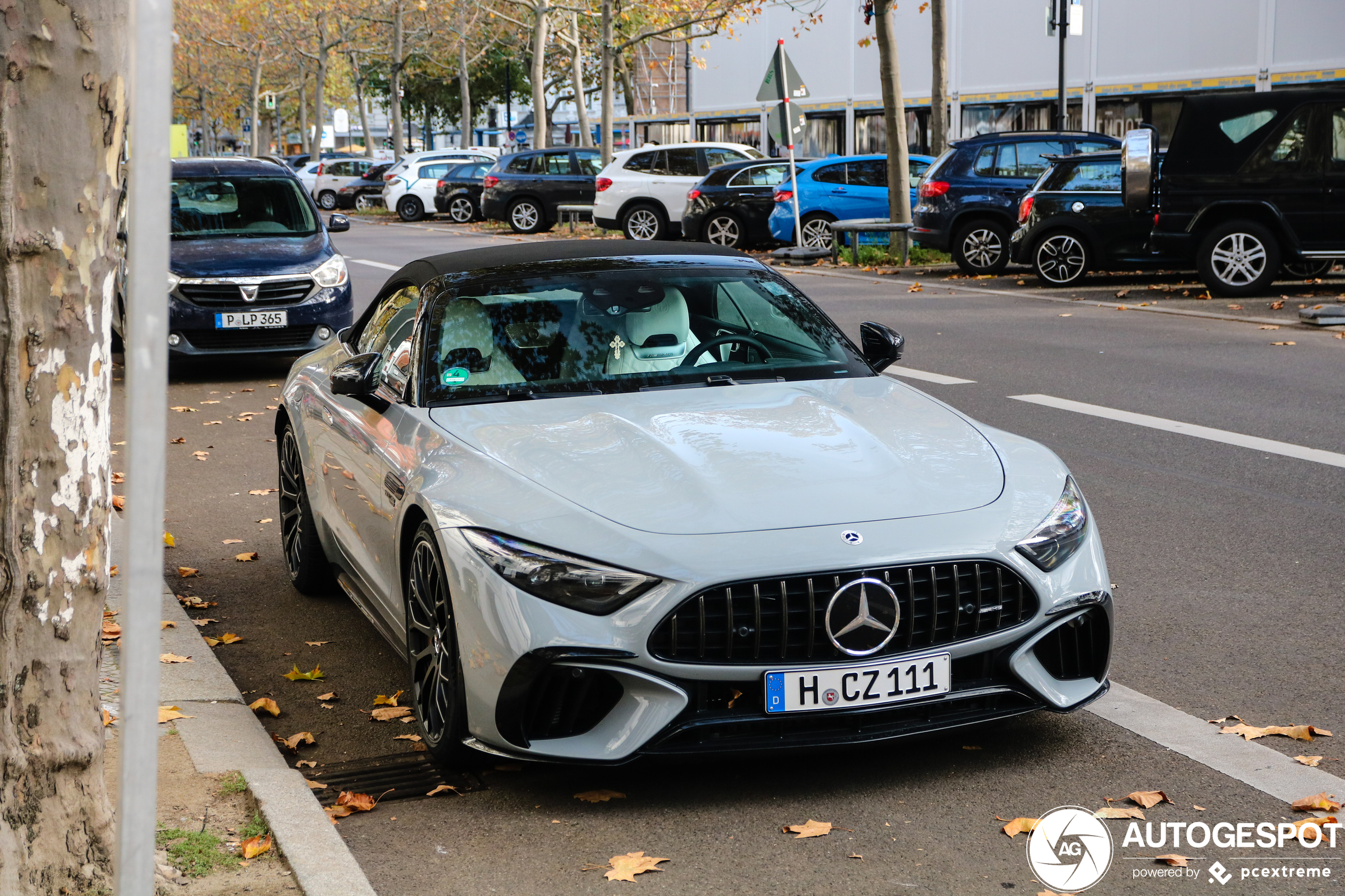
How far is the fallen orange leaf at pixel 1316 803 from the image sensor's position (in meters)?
3.90

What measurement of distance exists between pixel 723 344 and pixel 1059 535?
1670mm

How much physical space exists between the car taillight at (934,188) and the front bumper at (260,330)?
9.63m

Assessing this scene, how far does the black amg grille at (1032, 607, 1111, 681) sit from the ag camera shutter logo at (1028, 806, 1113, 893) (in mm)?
415

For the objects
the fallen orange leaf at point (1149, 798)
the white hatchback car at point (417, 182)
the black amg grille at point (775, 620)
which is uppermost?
the white hatchback car at point (417, 182)

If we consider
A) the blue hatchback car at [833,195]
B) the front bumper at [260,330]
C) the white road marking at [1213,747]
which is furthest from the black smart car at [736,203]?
the white road marking at [1213,747]

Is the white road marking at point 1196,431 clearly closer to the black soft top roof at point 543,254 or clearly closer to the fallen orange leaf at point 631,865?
the black soft top roof at point 543,254

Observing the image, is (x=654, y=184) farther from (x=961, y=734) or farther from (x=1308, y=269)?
(x=961, y=734)

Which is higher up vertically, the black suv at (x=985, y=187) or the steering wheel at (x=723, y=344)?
the black suv at (x=985, y=187)

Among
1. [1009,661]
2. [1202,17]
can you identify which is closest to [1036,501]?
[1009,661]

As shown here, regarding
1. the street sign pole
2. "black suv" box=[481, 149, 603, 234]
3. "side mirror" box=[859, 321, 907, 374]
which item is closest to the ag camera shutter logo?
"side mirror" box=[859, 321, 907, 374]

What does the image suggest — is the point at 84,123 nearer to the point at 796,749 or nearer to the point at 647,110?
the point at 796,749

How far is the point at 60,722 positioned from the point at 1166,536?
16.4ft

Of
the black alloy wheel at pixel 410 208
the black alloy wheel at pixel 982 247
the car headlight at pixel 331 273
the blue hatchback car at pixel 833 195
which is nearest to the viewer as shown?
the car headlight at pixel 331 273

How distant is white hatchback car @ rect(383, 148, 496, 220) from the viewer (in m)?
41.2
